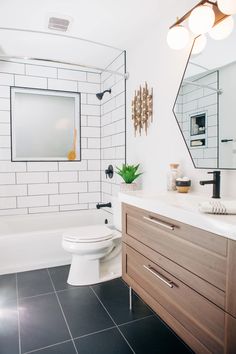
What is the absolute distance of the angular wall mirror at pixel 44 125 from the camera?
9.91 feet

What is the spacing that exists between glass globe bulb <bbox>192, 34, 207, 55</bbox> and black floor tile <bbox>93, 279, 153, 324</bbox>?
186 cm

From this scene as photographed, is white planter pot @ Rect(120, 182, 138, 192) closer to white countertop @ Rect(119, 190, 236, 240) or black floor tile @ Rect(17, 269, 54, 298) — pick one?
white countertop @ Rect(119, 190, 236, 240)

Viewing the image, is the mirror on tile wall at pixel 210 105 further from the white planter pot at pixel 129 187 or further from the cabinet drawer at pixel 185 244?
the white planter pot at pixel 129 187

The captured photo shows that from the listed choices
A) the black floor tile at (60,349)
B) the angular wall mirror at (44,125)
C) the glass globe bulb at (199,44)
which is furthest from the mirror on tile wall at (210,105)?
the angular wall mirror at (44,125)

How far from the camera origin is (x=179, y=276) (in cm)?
120

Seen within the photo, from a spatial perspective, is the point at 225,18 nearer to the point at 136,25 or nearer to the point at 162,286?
the point at 136,25

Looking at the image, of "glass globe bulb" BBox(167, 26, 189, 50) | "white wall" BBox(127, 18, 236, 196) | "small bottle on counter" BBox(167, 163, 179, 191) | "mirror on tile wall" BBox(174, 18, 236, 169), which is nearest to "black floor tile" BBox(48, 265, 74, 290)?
"white wall" BBox(127, 18, 236, 196)

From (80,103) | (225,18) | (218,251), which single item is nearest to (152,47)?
(225,18)

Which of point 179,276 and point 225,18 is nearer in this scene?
point 179,276

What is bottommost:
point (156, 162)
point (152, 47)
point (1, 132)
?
point (156, 162)

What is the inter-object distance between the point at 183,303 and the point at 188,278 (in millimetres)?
144

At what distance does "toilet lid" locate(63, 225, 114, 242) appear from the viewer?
2.08m

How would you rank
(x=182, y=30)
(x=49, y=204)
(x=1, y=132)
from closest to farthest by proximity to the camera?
(x=182, y=30), (x=1, y=132), (x=49, y=204)

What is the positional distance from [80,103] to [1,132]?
3.39 ft
